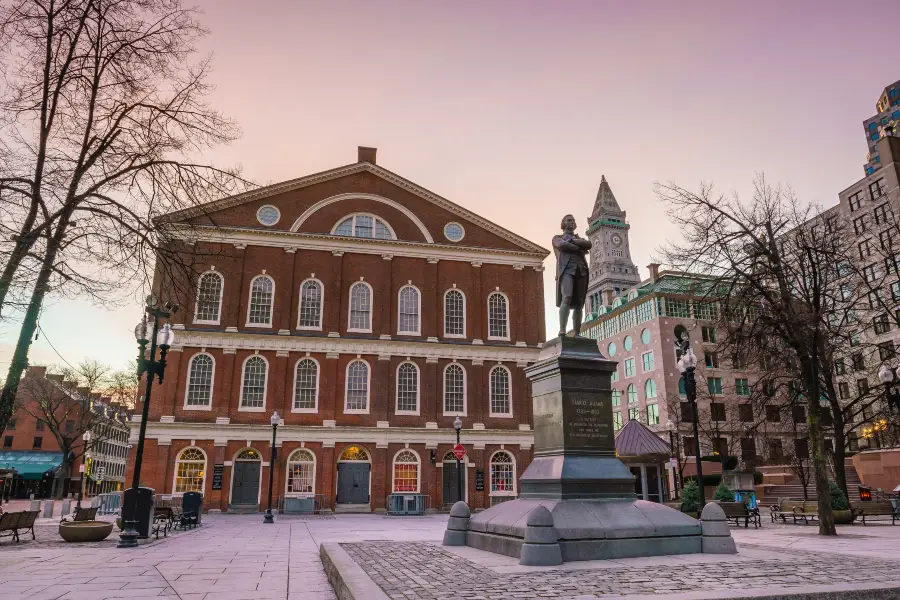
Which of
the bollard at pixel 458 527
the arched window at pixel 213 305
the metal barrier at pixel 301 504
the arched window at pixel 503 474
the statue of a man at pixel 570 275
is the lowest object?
the metal barrier at pixel 301 504

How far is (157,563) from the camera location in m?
11.7

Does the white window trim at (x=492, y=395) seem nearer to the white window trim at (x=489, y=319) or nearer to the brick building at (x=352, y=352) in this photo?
the brick building at (x=352, y=352)

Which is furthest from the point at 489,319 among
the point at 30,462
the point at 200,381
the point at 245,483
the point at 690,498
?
the point at 30,462

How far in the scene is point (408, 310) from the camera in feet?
127

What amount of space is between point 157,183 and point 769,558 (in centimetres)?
1232

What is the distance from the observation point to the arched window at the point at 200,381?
113 feet

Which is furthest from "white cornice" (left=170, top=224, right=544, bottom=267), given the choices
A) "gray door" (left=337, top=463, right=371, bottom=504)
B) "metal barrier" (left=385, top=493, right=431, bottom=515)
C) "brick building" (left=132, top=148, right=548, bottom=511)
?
"metal barrier" (left=385, top=493, right=431, bottom=515)

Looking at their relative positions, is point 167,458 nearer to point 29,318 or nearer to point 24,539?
point 24,539

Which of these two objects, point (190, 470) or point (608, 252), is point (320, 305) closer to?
point (190, 470)

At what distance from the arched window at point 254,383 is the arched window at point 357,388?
4632 mm

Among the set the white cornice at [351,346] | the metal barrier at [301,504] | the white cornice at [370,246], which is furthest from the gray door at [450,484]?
the white cornice at [370,246]

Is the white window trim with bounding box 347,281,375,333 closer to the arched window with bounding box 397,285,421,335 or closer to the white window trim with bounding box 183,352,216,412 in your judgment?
the arched window with bounding box 397,285,421,335

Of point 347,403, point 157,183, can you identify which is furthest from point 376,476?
point 157,183

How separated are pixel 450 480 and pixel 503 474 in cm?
318
